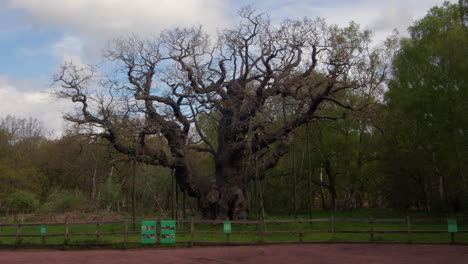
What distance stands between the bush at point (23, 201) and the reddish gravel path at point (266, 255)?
20637 mm

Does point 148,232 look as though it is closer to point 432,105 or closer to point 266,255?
point 266,255

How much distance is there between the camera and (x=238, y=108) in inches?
958

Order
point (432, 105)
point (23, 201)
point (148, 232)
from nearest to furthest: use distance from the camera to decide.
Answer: point (148, 232) → point (432, 105) → point (23, 201)

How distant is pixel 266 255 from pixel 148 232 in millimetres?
5324

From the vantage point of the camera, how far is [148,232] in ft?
57.7

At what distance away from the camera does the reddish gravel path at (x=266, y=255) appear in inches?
536

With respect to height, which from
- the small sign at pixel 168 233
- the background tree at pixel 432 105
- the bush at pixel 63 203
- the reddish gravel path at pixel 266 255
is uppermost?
the background tree at pixel 432 105

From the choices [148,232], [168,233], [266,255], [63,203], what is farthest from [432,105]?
[63,203]

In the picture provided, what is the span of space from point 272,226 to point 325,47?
33.4 ft

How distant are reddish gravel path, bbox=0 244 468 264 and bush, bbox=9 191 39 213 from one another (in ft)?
67.7

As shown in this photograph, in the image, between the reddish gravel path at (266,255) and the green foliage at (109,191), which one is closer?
the reddish gravel path at (266,255)

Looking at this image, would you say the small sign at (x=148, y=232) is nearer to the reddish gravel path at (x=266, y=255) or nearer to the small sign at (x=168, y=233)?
the small sign at (x=168, y=233)

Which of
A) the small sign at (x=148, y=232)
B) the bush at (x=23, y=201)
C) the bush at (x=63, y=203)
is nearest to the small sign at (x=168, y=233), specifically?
the small sign at (x=148, y=232)

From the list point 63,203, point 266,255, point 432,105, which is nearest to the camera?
point 266,255
